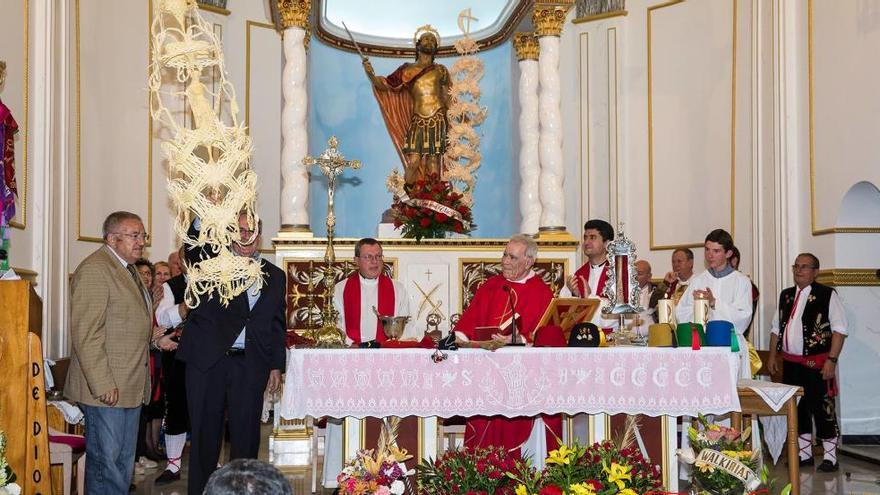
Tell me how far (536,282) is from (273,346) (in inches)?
85.1

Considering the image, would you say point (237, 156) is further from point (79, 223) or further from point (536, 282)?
point (79, 223)

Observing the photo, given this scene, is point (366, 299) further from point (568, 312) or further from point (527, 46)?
point (527, 46)

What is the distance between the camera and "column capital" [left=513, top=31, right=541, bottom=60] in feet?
39.9

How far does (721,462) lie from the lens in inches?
183

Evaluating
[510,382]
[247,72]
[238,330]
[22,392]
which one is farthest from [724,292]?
[247,72]

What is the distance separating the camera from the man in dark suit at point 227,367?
19.2 feet

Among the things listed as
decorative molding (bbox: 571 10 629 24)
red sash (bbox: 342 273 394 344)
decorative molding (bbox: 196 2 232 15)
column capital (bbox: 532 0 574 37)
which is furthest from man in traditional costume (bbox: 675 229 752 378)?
decorative molding (bbox: 196 2 232 15)

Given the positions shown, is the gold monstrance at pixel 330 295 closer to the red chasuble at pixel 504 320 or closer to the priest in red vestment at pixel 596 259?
the red chasuble at pixel 504 320

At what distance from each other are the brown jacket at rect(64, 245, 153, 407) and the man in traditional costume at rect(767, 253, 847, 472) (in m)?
5.67

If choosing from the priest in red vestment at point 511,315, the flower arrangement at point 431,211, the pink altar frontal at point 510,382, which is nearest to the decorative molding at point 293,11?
the flower arrangement at point 431,211

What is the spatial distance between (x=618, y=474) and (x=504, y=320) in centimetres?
305

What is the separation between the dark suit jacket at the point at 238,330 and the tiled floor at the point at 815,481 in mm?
1890

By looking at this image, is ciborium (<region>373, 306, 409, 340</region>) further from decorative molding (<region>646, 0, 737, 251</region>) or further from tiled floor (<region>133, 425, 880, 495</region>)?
decorative molding (<region>646, 0, 737, 251</region>)

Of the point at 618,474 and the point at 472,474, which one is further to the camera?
the point at 472,474
